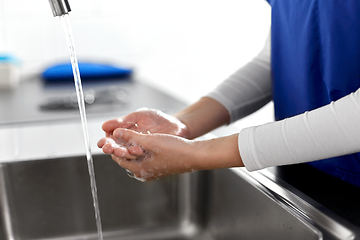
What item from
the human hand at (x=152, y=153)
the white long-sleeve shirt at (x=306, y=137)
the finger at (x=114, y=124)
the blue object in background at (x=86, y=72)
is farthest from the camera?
the blue object in background at (x=86, y=72)

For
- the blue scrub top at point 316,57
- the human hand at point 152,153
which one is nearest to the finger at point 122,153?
the human hand at point 152,153

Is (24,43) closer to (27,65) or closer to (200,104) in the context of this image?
(27,65)

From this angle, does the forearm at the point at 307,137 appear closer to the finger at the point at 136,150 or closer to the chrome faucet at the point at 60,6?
the finger at the point at 136,150

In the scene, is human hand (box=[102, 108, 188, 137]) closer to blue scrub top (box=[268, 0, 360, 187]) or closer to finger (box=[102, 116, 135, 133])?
finger (box=[102, 116, 135, 133])

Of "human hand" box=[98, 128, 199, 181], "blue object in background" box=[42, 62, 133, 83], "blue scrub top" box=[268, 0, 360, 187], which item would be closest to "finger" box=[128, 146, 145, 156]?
"human hand" box=[98, 128, 199, 181]

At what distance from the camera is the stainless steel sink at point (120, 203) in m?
0.66

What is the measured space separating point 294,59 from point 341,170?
Result: 196 mm

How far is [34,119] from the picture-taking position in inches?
38.3

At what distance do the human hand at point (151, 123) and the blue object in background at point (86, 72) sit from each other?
0.96 metres

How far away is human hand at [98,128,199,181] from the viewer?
1.66ft

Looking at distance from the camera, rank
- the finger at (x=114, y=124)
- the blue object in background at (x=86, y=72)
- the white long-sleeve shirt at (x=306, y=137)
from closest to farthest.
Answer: the white long-sleeve shirt at (x=306, y=137)
the finger at (x=114, y=124)
the blue object in background at (x=86, y=72)

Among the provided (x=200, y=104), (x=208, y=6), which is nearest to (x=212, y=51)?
(x=208, y=6)

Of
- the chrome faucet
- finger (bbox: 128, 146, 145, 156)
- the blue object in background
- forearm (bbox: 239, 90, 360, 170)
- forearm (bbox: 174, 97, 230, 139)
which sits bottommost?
the blue object in background

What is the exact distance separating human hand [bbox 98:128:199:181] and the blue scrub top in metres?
0.22
